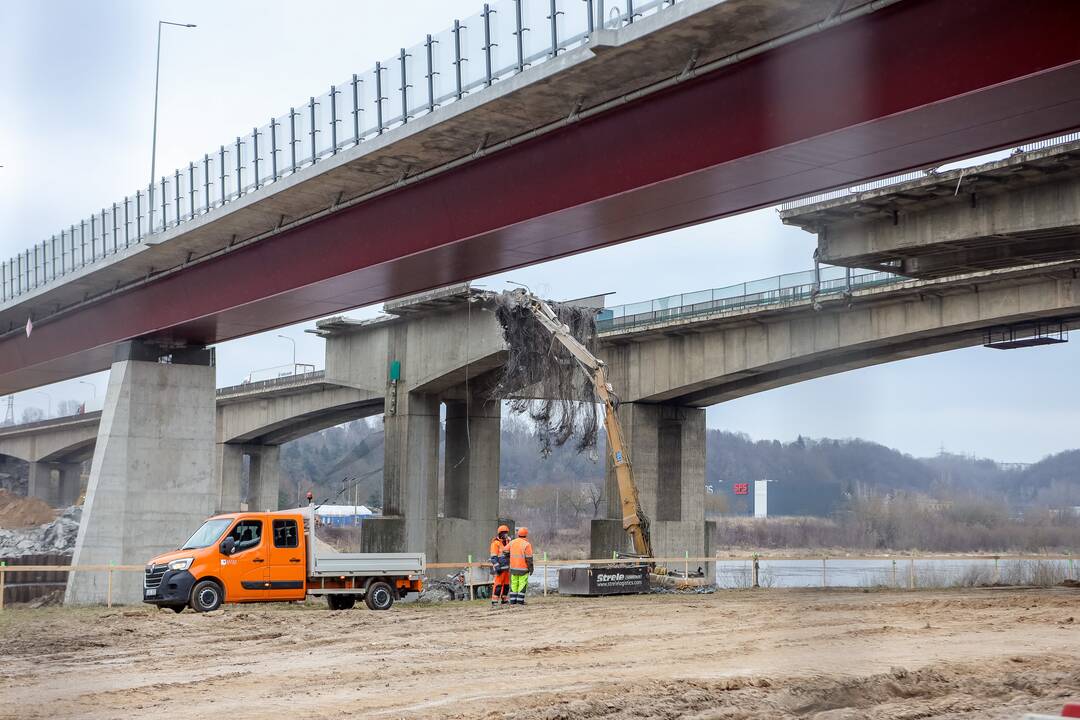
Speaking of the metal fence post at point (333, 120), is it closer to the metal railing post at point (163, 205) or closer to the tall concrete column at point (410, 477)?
the metal railing post at point (163, 205)

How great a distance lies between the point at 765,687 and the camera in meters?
13.2

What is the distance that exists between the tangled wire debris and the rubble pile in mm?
29602

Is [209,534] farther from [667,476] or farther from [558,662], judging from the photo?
[667,476]

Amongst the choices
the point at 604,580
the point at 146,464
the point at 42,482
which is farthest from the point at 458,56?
the point at 42,482

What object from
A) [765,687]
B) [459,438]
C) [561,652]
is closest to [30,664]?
[561,652]

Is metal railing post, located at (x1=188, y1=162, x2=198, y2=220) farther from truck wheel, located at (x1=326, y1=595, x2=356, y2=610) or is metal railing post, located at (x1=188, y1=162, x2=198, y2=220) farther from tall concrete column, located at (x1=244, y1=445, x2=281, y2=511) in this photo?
tall concrete column, located at (x1=244, y1=445, x2=281, y2=511)

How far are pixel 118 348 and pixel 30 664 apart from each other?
19.5 m

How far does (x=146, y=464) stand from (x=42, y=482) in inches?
3519

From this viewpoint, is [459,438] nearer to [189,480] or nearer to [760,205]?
[189,480]

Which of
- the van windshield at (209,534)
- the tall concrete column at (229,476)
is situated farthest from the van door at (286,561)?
the tall concrete column at (229,476)

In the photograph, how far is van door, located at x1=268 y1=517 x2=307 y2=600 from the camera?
82.2ft

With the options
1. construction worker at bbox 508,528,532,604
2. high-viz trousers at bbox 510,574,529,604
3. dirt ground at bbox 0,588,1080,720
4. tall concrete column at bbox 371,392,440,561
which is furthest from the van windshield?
tall concrete column at bbox 371,392,440,561

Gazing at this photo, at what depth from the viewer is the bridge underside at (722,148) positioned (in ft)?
44.5

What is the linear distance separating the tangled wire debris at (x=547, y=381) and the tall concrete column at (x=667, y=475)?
348 inches
